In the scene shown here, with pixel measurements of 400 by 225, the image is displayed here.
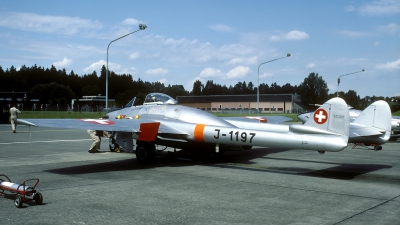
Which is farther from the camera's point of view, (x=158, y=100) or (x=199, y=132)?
(x=158, y=100)

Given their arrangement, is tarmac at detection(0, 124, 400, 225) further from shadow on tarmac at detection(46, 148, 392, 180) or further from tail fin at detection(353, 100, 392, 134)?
tail fin at detection(353, 100, 392, 134)

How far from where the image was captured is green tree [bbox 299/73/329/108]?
11038cm

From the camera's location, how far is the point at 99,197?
8547 mm

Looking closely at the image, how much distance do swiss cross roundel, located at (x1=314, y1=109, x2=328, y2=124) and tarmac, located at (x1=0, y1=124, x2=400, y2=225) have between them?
5.21 feet

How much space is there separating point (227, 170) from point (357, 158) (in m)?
6.28

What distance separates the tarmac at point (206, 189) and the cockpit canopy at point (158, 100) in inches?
86.7

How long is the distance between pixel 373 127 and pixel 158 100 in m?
8.06

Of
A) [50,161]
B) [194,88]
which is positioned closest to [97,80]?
[194,88]

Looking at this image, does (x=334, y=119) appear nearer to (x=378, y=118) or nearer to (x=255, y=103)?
(x=378, y=118)

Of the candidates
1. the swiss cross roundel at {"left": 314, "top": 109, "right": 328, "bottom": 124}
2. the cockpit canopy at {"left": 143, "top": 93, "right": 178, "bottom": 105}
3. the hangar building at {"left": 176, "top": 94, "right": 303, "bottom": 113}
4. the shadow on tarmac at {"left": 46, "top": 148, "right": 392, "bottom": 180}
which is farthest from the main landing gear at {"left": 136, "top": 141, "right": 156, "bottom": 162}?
the hangar building at {"left": 176, "top": 94, "right": 303, "bottom": 113}

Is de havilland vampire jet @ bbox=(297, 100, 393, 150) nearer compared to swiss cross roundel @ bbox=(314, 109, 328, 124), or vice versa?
swiss cross roundel @ bbox=(314, 109, 328, 124)

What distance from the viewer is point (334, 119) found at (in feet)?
35.9

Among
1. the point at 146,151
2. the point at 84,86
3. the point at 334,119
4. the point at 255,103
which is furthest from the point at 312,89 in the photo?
the point at 334,119

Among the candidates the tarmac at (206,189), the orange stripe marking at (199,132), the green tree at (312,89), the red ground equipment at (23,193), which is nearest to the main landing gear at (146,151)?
the tarmac at (206,189)
